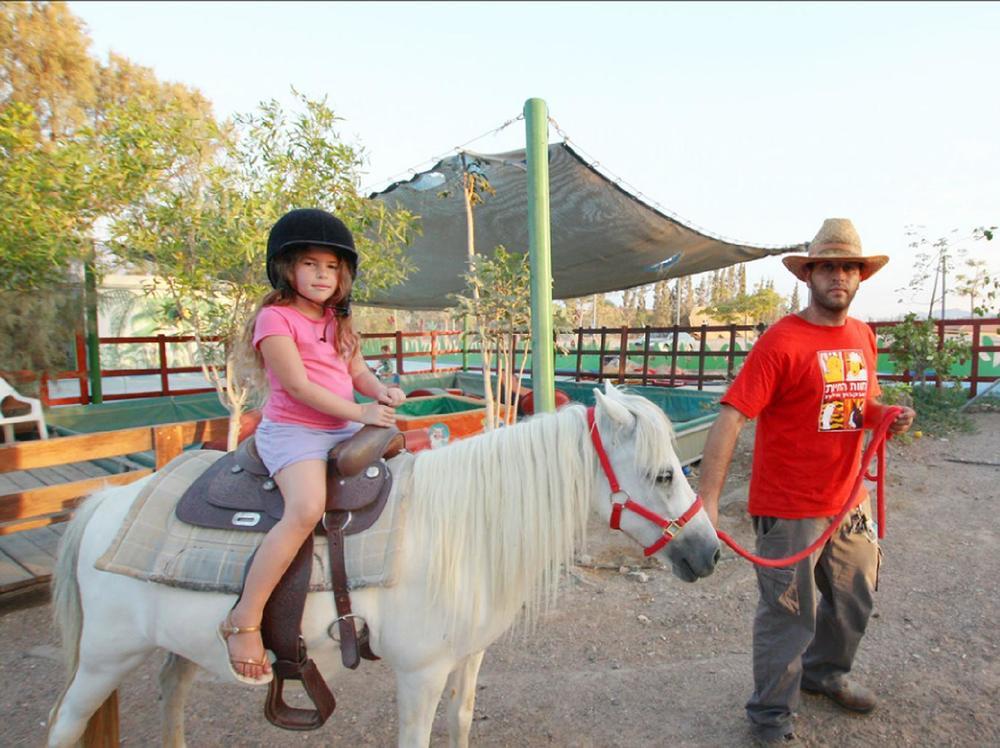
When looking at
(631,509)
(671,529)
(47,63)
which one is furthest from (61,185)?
(47,63)

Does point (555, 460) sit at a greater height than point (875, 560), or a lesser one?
greater

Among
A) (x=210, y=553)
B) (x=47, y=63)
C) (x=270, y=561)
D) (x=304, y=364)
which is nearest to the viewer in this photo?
(x=270, y=561)

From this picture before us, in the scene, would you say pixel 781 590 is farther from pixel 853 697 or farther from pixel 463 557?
pixel 463 557

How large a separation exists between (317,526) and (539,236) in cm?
239

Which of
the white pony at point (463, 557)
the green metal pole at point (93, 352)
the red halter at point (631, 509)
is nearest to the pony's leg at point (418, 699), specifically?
the white pony at point (463, 557)

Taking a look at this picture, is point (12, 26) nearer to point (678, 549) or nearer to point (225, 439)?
point (225, 439)

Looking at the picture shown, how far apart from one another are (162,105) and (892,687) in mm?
5885

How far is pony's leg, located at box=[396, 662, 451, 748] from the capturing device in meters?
1.62

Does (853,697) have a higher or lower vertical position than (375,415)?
lower

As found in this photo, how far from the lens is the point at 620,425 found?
1.60 meters

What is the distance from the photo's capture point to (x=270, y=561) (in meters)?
1.48

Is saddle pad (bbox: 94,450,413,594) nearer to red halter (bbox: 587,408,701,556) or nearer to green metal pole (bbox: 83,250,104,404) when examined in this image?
red halter (bbox: 587,408,701,556)

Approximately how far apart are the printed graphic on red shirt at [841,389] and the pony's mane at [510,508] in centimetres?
85

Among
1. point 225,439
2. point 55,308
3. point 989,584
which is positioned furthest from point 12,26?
point 989,584
